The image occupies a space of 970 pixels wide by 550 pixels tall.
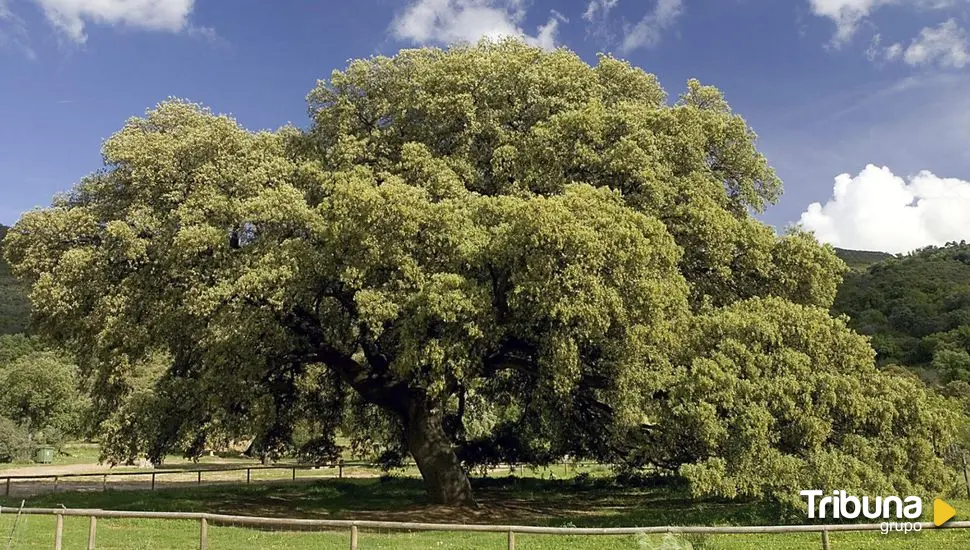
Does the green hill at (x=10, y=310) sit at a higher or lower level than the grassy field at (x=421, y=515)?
higher

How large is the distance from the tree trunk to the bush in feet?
149

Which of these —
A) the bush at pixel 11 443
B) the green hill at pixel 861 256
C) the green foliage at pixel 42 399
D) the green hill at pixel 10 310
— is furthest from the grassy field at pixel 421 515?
the green hill at pixel 861 256

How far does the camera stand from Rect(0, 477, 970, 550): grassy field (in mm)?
13164

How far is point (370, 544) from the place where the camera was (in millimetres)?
12664

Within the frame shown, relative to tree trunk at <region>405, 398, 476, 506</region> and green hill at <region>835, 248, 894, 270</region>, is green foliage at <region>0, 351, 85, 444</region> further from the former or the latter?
green hill at <region>835, 248, 894, 270</region>

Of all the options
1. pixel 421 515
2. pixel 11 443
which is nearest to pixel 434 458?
pixel 421 515

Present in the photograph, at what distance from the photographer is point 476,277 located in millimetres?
15820

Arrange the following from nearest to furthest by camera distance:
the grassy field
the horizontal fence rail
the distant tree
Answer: the grassy field → the horizontal fence rail → the distant tree

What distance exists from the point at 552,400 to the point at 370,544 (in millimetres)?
7588

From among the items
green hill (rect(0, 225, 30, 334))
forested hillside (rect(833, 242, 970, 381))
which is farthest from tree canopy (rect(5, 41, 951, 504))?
green hill (rect(0, 225, 30, 334))

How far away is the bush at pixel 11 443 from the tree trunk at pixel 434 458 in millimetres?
45549

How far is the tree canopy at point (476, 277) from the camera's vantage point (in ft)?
47.2

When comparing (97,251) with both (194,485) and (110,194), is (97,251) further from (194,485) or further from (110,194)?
(194,485)

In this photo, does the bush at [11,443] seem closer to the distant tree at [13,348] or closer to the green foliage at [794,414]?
the distant tree at [13,348]
